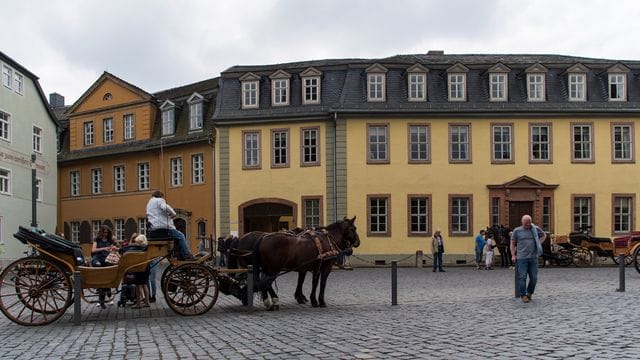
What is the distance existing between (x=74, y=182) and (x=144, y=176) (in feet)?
21.7

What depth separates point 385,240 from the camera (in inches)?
1225

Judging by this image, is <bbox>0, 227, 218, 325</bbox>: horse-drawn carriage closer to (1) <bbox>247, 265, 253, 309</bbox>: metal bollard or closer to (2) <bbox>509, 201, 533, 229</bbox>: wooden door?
(1) <bbox>247, 265, 253, 309</bbox>: metal bollard

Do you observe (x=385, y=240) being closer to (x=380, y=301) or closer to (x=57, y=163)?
(x=380, y=301)

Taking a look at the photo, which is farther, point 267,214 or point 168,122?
point 168,122

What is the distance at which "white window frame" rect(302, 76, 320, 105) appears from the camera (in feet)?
106

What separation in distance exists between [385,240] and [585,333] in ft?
73.9

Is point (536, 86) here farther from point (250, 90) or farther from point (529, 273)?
point (529, 273)

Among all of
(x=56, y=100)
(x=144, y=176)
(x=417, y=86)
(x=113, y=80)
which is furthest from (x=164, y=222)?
(x=56, y=100)

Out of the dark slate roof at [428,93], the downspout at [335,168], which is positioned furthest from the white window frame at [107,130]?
the downspout at [335,168]

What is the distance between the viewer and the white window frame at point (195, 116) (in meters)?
36.1

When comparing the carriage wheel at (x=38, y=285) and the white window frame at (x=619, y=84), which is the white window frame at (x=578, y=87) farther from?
the carriage wheel at (x=38, y=285)

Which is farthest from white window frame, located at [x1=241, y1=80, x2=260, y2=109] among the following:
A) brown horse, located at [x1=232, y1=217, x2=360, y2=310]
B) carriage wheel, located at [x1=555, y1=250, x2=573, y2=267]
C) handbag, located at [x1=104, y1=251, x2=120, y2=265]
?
brown horse, located at [x1=232, y1=217, x2=360, y2=310]

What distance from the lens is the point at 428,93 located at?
105 ft

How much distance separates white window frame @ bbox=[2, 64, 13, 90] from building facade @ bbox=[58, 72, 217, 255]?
294 inches
